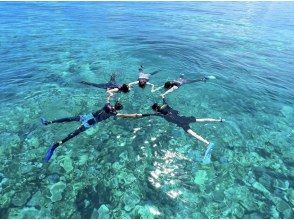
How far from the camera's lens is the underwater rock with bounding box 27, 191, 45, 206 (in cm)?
984

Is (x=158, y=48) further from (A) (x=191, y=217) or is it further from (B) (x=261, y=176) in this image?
(A) (x=191, y=217)

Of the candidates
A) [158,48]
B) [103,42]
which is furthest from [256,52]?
[103,42]

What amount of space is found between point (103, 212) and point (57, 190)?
2.09 metres

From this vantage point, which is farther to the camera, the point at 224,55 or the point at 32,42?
the point at 32,42

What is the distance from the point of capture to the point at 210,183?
10953 mm

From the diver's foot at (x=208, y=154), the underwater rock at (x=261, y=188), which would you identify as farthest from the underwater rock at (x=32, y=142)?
the underwater rock at (x=261, y=188)

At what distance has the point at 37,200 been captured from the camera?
9953 millimetres

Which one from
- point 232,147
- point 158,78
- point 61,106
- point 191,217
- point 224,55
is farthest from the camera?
point 224,55

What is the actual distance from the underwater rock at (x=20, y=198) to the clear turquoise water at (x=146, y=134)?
4 centimetres

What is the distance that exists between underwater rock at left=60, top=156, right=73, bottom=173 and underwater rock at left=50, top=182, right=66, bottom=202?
74cm

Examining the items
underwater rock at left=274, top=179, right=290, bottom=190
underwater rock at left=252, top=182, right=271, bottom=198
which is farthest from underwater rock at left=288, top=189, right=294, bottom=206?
underwater rock at left=252, top=182, right=271, bottom=198

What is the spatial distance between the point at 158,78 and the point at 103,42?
Result: 36.1 feet

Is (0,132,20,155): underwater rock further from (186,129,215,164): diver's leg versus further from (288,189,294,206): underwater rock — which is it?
(288,189,294,206): underwater rock

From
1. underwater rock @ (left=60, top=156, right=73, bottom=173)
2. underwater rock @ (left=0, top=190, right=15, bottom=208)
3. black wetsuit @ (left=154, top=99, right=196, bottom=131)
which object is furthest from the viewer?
black wetsuit @ (left=154, top=99, right=196, bottom=131)
